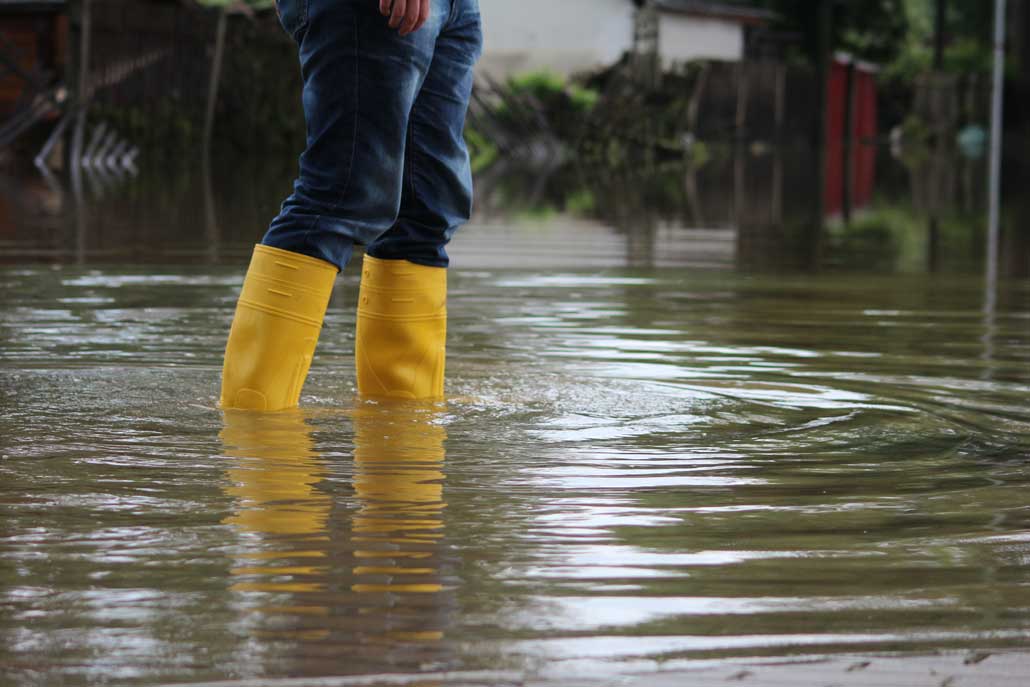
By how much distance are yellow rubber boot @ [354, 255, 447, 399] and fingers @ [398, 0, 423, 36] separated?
1.95ft

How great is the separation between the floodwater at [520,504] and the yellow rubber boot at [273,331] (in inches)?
2.9

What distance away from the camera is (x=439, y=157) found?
357 centimetres

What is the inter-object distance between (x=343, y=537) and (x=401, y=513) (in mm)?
164

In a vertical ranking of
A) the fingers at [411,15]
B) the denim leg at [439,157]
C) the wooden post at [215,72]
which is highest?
the wooden post at [215,72]

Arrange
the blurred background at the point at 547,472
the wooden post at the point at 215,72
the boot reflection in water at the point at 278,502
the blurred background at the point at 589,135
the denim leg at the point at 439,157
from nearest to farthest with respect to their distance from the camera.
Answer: the blurred background at the point at 547,472, the boot reflection in water at the point at 278,502, the denim leg at the point at 439,157, the blurred background at the point at 589,135, the wooden post at the point at 215,72

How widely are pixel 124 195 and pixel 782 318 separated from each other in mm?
8279

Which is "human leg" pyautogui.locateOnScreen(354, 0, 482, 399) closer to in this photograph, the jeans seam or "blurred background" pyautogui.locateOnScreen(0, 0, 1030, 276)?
the jeans seam

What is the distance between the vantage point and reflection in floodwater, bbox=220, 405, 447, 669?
1.85 meters

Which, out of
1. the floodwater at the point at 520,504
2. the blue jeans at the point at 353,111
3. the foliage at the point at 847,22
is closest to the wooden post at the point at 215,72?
the floodwater at the point at 520,504

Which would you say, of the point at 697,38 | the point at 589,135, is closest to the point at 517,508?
the point at 589,135

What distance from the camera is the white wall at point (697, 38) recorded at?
36188 millimetres

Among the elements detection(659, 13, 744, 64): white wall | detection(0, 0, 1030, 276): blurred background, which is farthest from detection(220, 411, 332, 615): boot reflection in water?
detection(659, 13, 744, 64): white wall

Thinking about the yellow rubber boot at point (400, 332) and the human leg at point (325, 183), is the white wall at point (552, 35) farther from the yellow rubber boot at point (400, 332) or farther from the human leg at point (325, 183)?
the human leg at point (325, 183)

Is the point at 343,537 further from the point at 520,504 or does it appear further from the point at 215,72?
the point at 215,72
